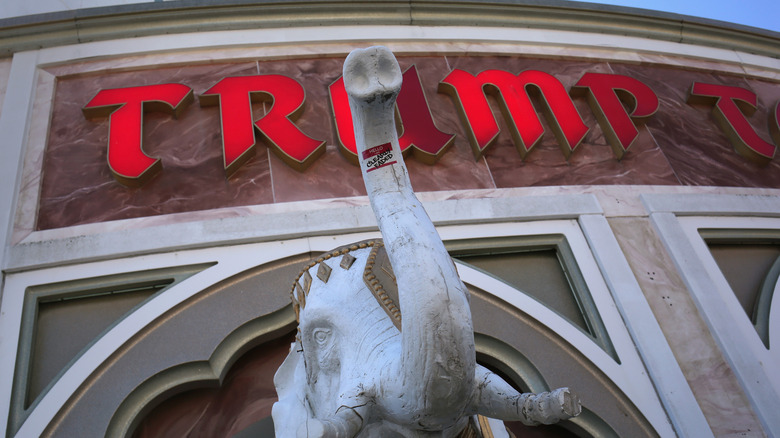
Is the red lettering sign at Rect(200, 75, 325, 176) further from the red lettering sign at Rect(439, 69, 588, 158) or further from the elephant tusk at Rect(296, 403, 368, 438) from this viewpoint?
the elephant tusk at Rect(296, 403, 368, 438)

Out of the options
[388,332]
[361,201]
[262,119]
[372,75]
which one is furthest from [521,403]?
[262,119]

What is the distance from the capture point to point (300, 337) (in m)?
2.43

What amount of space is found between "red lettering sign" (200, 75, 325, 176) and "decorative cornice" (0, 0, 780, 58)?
66 centimetres

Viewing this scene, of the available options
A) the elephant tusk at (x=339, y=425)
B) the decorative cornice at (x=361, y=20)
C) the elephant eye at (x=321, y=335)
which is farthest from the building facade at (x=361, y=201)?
the elephant tusk at (x=339, y=425)

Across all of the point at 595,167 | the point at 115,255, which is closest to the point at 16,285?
the point at 115,255

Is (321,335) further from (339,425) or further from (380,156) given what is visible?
(380,156)

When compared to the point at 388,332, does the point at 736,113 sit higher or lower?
higher

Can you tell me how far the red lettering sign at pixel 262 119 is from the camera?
16.3 ft

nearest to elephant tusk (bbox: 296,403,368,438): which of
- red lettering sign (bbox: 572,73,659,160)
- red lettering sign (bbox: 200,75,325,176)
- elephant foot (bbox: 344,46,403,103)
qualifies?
elephant foot (bbox: 344,46,403,103)

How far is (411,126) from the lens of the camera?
5.28m

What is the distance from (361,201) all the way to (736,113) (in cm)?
359

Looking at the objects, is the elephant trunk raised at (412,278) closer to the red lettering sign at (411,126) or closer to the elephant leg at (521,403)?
the elephant leg at (521,403)

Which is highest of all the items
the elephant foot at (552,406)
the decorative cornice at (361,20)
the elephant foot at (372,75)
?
the decorative cornice at (361,20)

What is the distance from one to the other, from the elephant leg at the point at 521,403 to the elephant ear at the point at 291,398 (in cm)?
57
